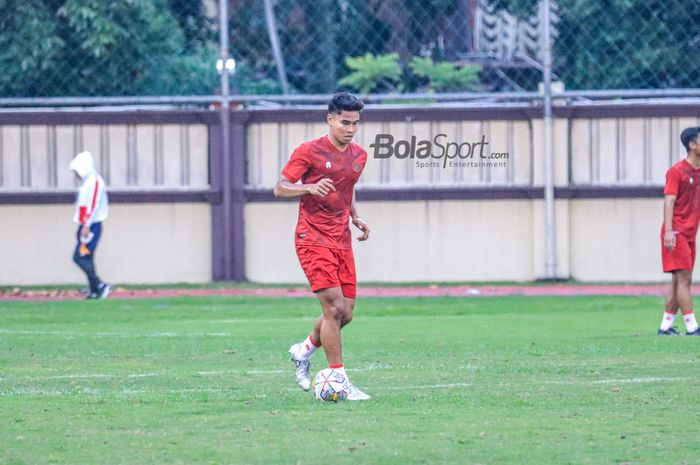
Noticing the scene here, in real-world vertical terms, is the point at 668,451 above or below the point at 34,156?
below

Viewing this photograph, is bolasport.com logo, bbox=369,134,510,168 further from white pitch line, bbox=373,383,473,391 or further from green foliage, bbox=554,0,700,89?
white pitch line, bbox=373,383,473,391

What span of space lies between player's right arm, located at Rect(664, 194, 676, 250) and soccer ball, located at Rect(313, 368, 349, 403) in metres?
5.24

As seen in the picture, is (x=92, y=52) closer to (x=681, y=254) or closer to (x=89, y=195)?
(x=89, y=195)

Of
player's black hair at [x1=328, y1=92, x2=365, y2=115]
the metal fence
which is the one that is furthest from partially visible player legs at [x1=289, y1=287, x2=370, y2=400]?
the metal fence

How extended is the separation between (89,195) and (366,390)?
398 inches

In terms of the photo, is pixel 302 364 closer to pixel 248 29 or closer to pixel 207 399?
pixel 207 399

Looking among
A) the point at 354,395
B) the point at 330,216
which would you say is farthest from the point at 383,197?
the point at 354,395

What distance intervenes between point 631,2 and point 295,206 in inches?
230

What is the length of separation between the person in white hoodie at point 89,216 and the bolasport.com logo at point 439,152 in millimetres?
4110

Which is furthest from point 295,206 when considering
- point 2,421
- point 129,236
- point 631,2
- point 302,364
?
point 2,421

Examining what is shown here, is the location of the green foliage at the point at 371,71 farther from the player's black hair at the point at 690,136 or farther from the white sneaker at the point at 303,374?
the white sneaker at the point at 303,374

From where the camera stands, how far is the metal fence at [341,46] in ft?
69.5

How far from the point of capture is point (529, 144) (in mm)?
20578

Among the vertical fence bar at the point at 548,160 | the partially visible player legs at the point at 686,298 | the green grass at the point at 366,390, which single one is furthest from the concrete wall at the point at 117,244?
the partially visible player legs at the point at 686,298
